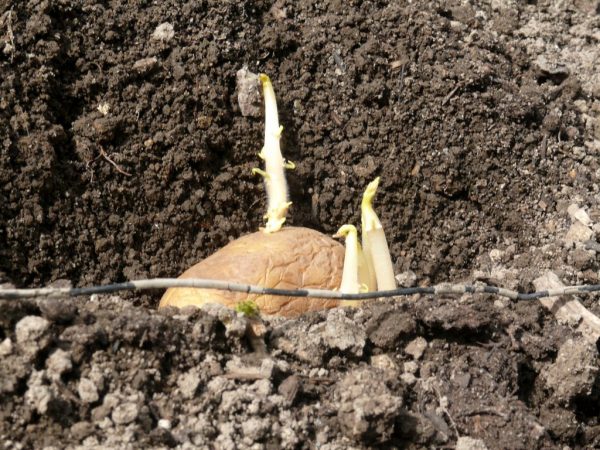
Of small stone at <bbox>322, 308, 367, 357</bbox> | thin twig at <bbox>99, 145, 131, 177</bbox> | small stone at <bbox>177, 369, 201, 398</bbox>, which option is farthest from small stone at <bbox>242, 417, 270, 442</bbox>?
thin twig at <bbox>99, 145, 131, 177</bbox>

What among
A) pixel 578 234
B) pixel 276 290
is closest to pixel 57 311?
pixel 276 290

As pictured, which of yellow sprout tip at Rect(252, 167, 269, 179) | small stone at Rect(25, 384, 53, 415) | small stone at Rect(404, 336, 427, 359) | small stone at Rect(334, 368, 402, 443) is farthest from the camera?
yellow sprout tip at Rect(252, 167, 269, 179)

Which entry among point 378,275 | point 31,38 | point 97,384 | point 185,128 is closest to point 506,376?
point 378,275

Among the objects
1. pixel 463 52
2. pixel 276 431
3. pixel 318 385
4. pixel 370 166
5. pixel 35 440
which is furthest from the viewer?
pixel 463 52

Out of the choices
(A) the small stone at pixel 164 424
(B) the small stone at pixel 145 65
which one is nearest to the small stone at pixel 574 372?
(A) the small stone at pixel 164 424

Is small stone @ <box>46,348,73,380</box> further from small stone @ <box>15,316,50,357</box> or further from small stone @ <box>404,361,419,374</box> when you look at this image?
small stone @ <box>404,361,419,374</box>

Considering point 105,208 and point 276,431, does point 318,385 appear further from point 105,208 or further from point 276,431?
point 105,208

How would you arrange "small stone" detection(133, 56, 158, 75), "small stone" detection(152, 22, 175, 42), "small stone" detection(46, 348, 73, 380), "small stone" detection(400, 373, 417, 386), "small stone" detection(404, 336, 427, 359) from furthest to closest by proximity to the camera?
"small stone" detection(152, 22, 175, 42), "small stone" detection(133, 56, 158, 75), "small stone" detection(404, 336, 427, 359), "small stone" detection(400, 373, 417, 386), "small stone" detection(46, 348, 73, 380)

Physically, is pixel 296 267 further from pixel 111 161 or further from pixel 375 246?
pixel 111 161
